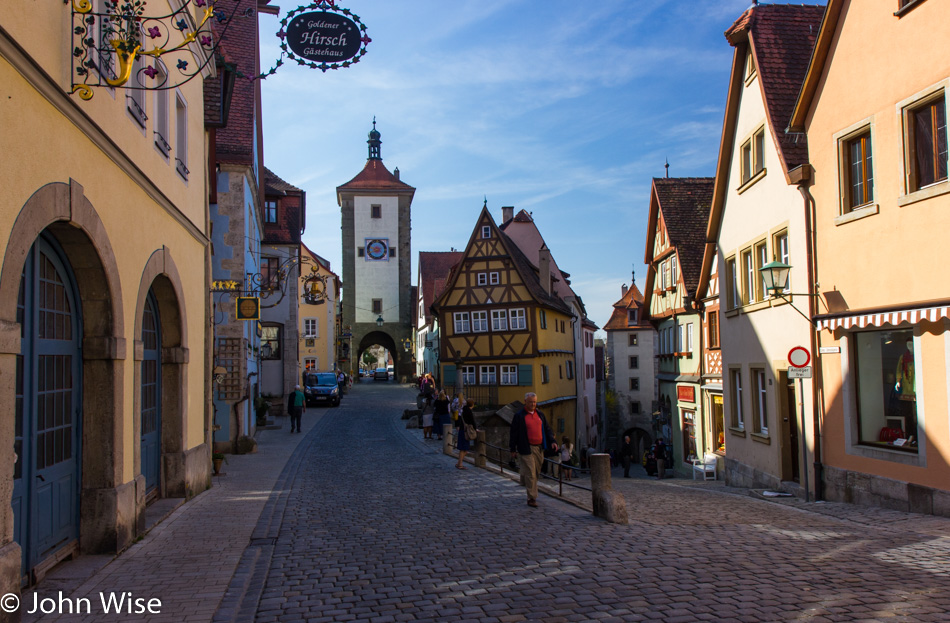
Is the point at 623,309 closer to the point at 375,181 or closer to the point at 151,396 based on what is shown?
the point at 375,181

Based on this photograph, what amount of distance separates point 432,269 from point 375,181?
8889 millimetres

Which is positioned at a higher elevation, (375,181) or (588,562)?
(375,181)

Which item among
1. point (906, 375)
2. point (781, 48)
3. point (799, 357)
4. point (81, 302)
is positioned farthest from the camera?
point (781, 48)

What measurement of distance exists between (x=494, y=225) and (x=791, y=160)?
21962 millimetres

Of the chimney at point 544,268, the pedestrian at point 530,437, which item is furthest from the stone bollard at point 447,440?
the chimney at point 544,268

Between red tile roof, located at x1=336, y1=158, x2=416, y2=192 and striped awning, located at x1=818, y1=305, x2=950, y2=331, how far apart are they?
180 feet

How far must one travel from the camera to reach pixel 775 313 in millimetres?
15461

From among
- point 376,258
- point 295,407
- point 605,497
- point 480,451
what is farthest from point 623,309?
point 605,497

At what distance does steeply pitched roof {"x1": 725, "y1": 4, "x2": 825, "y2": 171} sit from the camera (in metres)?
15.2

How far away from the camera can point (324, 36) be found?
28.6 feet

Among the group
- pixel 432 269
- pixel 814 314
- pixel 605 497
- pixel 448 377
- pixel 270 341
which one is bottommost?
pixel 605 497

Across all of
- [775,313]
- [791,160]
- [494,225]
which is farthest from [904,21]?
[494,225]

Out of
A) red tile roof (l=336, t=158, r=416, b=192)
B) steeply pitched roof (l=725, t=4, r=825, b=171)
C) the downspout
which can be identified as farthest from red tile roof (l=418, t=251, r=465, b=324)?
the downspout

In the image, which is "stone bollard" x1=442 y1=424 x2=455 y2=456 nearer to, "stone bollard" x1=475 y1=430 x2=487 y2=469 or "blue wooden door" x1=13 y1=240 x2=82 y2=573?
"stone bollard" x1=475 y1=430 x2=487 y2=469
